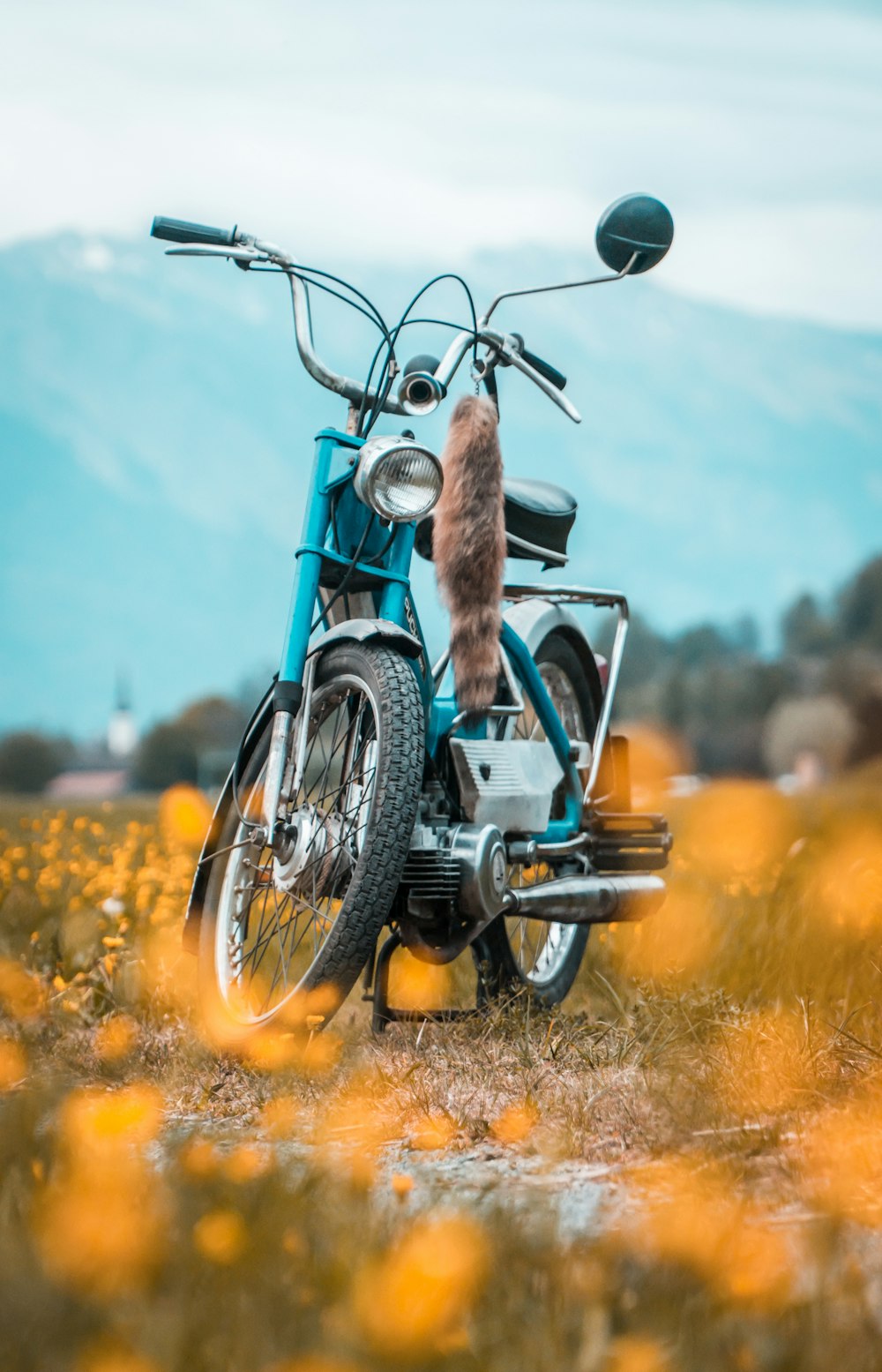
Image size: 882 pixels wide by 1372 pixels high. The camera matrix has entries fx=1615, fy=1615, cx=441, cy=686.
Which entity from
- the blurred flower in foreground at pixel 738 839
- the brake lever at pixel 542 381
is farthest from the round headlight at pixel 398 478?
the blurred flower in foreground at pixel 738 839

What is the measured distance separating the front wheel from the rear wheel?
499 mm

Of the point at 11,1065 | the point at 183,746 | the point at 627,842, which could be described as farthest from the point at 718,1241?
the point at 183,746

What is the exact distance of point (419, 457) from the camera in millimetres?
3570

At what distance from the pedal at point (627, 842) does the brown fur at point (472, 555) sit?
30.9 inches

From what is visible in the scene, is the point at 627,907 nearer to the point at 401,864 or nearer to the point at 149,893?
the point at 401,864

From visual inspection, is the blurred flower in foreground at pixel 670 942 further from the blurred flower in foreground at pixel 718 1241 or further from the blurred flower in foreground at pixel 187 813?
the blurred flower in foreground at pixel 718 1241

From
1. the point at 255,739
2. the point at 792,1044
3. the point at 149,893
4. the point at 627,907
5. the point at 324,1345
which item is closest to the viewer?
the point at 324,1345

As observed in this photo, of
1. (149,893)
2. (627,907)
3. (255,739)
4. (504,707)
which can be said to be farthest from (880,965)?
(149,893)

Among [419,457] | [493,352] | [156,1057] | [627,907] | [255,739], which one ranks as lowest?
[156,1057]

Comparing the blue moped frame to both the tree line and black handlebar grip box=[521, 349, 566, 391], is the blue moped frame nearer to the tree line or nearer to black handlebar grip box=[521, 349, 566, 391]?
black handlebar grip box=[521, 349, 566, 391]

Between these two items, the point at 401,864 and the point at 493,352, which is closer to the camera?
the point at 401,864

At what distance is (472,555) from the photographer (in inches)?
147

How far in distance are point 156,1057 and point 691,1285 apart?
199 centimetres

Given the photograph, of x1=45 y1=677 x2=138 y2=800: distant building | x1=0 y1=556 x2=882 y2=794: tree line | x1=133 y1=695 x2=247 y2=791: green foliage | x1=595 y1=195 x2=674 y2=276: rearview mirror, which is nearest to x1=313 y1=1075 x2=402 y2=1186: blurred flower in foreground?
x1=595 y1=195 x2=674 y2=276: rearview mirror
